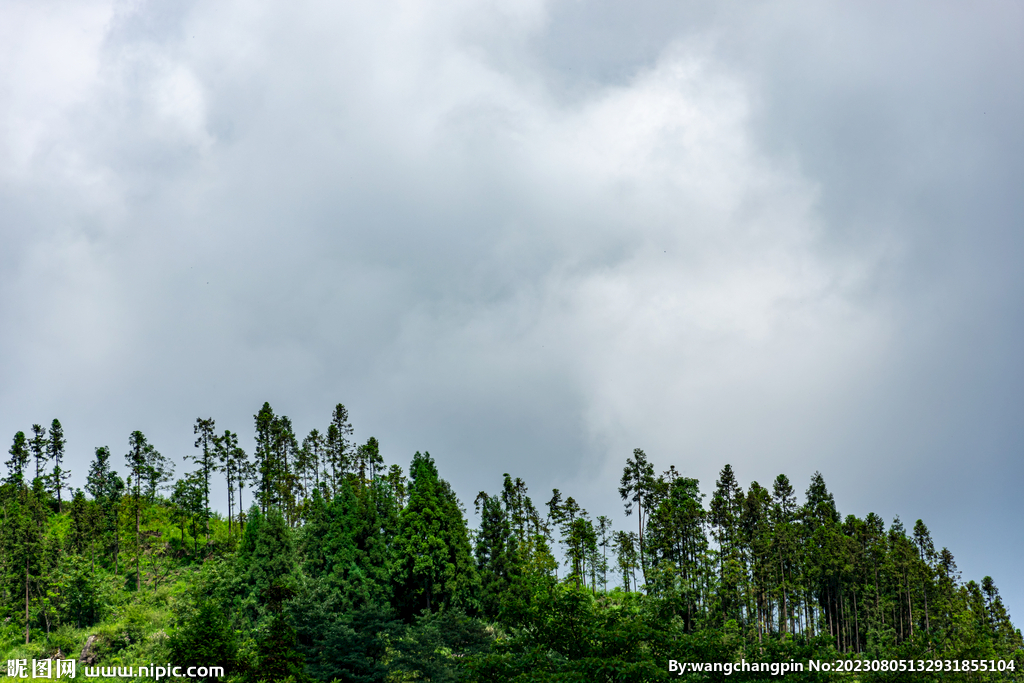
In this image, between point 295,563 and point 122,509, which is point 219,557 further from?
point 295,563

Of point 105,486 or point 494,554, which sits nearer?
point 494,554

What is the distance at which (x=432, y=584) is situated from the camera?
49.7 meters

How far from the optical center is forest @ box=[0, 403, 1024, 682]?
1215 inches

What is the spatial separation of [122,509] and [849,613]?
71650 mm

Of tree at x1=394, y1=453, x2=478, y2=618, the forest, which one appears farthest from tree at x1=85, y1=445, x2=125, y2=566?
tree at x1=394, y1=453, x2=478, y2=618

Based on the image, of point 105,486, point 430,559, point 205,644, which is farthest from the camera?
point 105,486

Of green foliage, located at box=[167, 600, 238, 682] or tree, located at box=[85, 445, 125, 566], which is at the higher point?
tree, located at box=[85, 445, 125, 566]

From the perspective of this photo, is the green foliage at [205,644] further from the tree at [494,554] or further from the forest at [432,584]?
the tree at [494,554]

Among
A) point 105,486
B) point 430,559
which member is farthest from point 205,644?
point 105,486

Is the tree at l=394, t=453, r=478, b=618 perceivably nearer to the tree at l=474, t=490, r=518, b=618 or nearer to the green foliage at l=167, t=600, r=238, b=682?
the tree at l=474, t=490, r=518, b=618

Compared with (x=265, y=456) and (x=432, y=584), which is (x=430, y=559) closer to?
(x=432, y=584)

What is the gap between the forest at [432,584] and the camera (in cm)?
3086

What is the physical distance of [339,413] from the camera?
87000 millimetres

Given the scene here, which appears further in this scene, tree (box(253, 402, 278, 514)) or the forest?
tree (box(253, 402, 278, 514))
